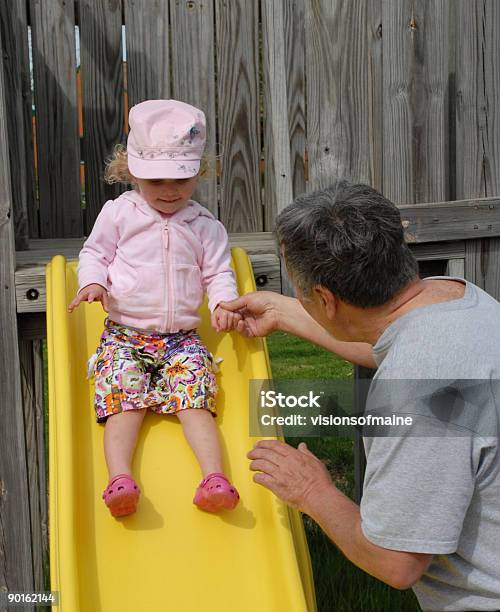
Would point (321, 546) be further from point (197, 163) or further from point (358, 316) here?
point (358, 316)

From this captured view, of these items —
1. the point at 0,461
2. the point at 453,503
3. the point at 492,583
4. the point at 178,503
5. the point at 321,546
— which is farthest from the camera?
the point at 321,546

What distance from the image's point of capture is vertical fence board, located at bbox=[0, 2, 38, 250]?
158 inches

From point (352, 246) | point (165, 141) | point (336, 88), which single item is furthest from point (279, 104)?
point (352, 246)

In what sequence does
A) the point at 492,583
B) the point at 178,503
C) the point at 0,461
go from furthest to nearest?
the point at 0,461 → the point at 178,503 → the point at 492,583

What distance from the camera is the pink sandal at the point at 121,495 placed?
2.76 metres

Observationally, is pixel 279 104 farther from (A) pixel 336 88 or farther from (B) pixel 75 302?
(B) pixel 75 302

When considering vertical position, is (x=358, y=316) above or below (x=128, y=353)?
above

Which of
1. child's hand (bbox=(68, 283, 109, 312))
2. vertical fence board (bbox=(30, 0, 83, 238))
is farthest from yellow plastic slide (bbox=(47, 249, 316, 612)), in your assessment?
vertical fence board (bbox=(30, 0, 83, 238))

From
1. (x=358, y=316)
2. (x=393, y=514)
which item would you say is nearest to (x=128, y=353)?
(x=358, y=316)

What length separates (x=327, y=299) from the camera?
2.23 meters

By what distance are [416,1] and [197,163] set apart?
1.60 m

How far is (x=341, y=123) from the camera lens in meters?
4.02

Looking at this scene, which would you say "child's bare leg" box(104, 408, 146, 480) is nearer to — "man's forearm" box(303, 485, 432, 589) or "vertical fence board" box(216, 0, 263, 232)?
"man's forearm" box(303, 485, 432, 589)

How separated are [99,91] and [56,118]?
10.1 inches
